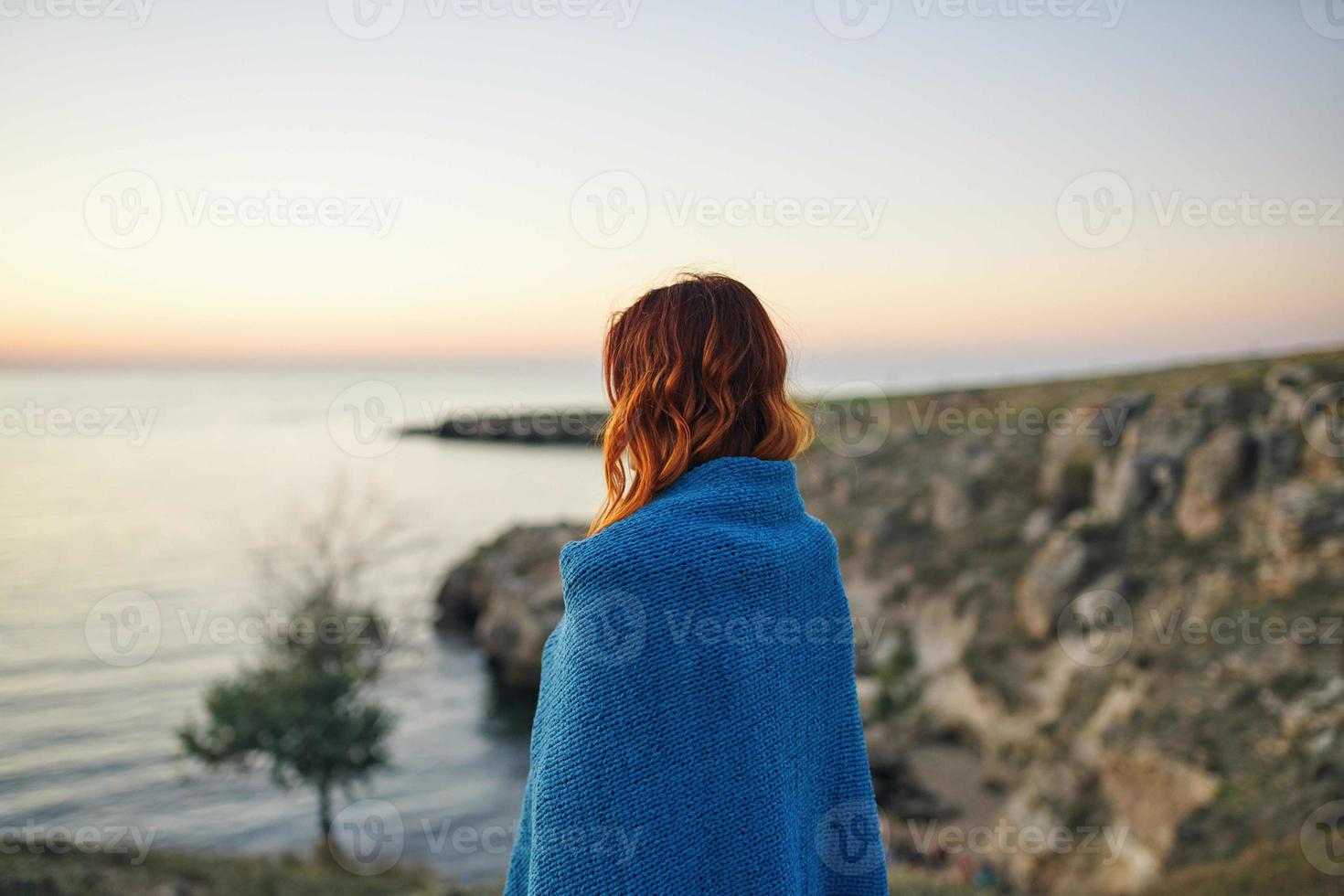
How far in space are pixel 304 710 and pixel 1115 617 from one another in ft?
53.6

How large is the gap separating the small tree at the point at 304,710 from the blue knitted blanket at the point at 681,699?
53.0 ft

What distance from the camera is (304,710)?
16141 millimetres

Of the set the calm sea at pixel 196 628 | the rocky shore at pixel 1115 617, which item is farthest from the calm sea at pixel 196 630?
the rocky shore at pixel 1115 617

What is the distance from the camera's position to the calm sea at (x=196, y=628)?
64.9 ft

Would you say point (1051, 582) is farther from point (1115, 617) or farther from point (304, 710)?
point (304, 710)

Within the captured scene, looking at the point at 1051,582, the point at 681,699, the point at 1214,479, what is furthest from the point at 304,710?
the point at 1214,479

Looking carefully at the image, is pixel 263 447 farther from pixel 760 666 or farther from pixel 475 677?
pixel 760 666

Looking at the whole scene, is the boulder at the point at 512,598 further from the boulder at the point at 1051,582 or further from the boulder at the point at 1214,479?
the boulder at the point at 1214,479

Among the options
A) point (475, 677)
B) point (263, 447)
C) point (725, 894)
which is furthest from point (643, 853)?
point (263, 447)

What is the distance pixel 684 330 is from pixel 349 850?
22196 millimetres

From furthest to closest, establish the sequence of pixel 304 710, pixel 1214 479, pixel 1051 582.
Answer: pixel 1051 582 < pixel 1214 479 < pixel 304 710

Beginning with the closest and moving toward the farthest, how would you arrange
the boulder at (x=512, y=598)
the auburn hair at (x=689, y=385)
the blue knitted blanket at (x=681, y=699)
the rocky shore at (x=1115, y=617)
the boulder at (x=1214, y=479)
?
1. the blue knitted blanket at (x=681, y=699)
2. the auburn hair at (x=689, y=385)
3. the rocky shore at (x=1115, y=617)
4. the boulder at (x=1214, y=479)
5. the boulder at (x=512, y=598)

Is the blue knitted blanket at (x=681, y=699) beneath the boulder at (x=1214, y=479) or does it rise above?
above

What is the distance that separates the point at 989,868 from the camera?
1400cm
